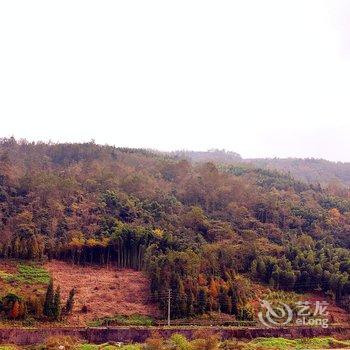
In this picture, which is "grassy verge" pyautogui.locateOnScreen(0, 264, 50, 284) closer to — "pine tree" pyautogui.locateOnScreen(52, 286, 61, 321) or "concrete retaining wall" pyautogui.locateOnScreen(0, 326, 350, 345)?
"pine tree" pyautogui.locateOnScreen(52, 286, 61, 321)

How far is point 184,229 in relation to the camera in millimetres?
43875

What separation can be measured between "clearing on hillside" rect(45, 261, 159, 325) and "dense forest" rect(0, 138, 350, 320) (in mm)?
961

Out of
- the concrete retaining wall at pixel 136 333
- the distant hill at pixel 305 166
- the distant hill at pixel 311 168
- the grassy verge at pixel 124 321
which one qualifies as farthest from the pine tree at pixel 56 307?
the distant hill at pixel 311 168

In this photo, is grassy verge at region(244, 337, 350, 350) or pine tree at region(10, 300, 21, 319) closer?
grassy verge at region(244, 337, 350, 350)

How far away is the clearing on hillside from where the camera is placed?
3075 cm

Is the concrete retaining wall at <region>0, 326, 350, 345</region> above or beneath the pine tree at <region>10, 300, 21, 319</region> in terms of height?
beneath

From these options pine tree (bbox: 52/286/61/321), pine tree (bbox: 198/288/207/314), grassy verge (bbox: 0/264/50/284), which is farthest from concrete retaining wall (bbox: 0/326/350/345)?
grassy verge (bbox: 0/264/50/284)

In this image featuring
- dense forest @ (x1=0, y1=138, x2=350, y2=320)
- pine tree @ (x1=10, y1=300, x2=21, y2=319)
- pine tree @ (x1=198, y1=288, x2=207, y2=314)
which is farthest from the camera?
dense forest @ (x1=0, y1=138, x2=350, y2=320)

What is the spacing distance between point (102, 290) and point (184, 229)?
38.6 feet

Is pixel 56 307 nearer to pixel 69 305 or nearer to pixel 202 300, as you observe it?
pixel 69 305

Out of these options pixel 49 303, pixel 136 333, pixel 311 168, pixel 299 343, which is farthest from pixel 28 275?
pixel 311 168

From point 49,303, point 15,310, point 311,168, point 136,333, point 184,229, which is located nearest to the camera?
point 136,333

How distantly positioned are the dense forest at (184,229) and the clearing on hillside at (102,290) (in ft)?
3.15

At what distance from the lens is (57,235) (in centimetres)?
4088
